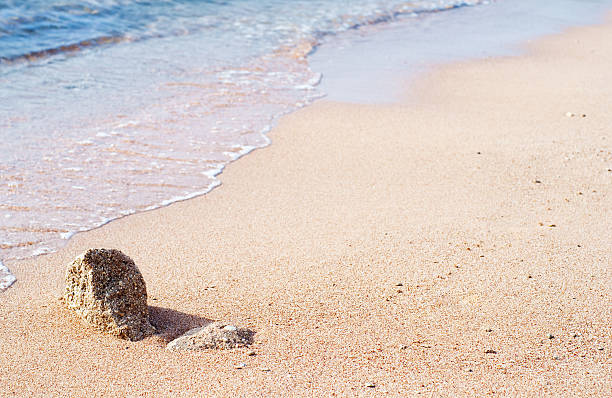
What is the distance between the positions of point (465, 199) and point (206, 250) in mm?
1875

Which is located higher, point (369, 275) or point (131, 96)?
point (131, 96)

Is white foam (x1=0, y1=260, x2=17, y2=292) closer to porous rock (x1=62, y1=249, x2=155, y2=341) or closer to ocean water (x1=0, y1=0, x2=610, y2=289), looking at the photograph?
ocean water (x1=0, y1=0, x2=610, y2=289)


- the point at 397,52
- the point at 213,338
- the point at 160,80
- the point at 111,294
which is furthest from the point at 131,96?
the point at 213,338

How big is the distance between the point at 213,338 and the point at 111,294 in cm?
50

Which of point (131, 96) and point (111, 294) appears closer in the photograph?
point (111, 294)

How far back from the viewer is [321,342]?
10.3 feet

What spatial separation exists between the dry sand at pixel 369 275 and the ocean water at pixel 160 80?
16.7 inches

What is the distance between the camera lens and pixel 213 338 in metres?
3.07

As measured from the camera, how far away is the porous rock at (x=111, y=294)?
10.3ft

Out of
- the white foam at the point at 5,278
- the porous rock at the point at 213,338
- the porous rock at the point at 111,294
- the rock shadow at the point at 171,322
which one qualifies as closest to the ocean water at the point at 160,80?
the white foam at the point at 5,278

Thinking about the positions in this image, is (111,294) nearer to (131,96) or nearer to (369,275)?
(369,275)

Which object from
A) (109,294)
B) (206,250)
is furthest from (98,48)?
(109,294)

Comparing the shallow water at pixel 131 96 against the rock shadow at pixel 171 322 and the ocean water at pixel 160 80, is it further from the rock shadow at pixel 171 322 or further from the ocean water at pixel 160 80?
the rock shadow at pixel 171 322

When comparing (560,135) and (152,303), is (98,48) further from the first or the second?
(152,303)
